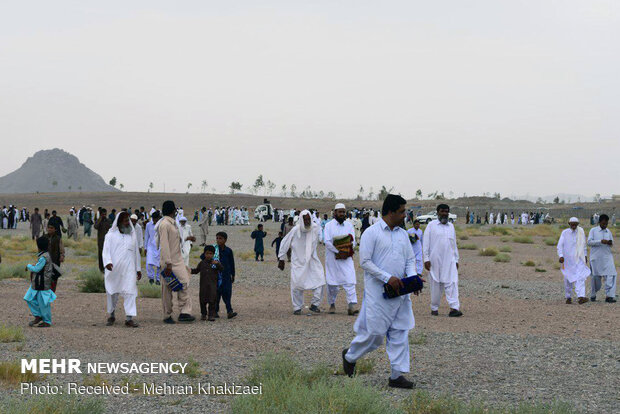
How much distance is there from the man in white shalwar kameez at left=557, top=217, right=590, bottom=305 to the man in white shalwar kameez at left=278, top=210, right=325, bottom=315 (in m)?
5.02

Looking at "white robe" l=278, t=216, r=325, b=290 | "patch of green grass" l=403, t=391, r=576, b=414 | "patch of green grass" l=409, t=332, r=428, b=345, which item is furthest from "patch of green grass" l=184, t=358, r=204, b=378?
"white robe" l=278, t=216, r=325, b=290

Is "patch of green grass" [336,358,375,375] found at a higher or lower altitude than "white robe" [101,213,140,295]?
lower

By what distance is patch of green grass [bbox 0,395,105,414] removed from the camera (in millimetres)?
5125

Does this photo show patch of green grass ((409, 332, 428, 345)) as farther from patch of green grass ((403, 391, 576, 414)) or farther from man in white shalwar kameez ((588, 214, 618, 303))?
man in white shalwar kameez ((588, 214, 618, 303))

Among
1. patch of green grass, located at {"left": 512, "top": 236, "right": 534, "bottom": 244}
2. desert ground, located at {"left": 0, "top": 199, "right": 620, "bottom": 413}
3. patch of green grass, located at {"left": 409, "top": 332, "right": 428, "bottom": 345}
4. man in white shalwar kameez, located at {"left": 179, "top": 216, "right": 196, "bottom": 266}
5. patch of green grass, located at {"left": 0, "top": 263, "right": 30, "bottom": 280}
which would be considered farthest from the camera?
patch of green grass, located at {"left": 512, "top": 236, "right": 534, "bottom": 244}

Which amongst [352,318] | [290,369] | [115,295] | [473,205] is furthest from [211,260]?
[473,205]

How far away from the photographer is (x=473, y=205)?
10156 centimetres

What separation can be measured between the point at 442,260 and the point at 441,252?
0.14 m

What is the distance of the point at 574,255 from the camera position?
13.9m

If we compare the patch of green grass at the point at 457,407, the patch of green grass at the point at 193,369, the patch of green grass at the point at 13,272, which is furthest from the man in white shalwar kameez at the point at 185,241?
the patch of green grass at the point at 457,407

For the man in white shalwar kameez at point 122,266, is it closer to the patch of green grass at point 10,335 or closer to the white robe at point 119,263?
the white robe at point 119,263

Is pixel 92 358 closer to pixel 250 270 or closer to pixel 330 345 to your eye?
pixel 330 345

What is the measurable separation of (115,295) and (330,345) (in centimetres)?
359

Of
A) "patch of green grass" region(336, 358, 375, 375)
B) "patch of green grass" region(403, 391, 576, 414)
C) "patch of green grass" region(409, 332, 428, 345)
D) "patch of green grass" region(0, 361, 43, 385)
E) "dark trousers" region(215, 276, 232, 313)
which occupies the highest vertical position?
"dark trousers" region(215, 276, 232, 313)
